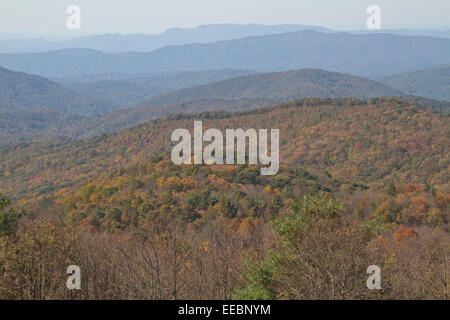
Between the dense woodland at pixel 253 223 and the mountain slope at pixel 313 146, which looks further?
the mountain slope at pixel 313 146

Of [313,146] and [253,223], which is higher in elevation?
[253,223]

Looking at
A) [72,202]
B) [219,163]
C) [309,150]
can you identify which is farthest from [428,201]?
[309,150]

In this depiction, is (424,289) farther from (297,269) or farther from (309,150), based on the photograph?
(309,150)

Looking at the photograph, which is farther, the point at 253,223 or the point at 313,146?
the point at 313,146

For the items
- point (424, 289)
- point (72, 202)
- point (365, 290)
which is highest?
point (365, 290)

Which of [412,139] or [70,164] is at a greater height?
[412,139]

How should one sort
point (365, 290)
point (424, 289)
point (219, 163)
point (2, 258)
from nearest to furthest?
point (365, 290)
point (2, 258)
point (424, 289)
point (219, 163)

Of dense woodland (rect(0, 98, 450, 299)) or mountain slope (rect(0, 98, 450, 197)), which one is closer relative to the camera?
dense woodland (rect(0, 98, 450, 299))
